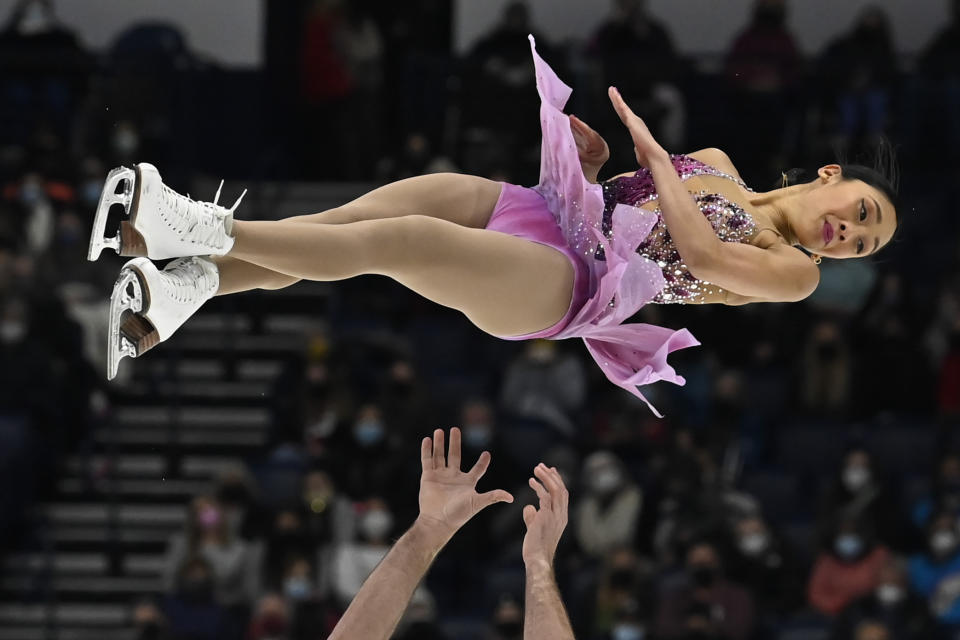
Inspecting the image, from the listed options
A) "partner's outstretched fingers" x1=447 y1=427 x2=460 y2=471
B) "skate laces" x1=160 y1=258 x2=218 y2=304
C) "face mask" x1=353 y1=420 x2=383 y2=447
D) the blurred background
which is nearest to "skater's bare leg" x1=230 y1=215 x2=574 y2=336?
"skate laces" x1=160 y1=258 x2=218 y2=304

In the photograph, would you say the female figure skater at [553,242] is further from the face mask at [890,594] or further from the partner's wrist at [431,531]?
the face mask at [890,594]

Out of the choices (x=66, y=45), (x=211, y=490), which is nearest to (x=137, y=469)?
(x=211, y=490)

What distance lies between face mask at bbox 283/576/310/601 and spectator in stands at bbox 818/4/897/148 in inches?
165

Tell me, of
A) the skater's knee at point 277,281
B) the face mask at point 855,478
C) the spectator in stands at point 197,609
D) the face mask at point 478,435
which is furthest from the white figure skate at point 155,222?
the face mask at point 855,478

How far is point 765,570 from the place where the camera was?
9594mm

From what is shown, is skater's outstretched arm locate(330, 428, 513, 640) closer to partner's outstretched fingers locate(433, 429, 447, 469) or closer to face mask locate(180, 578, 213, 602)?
partner's outstretched fingers locate(433, 429, 447, 469)

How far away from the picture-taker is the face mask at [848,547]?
31.7ft

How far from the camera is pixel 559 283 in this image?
527 centimetres

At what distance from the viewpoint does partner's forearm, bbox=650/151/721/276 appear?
4.91 meters

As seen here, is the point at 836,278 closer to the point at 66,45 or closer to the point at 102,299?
the point at 102,299

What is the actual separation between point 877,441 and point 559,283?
5606mm

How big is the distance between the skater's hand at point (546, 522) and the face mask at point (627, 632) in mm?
4427

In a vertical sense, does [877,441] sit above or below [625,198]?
below

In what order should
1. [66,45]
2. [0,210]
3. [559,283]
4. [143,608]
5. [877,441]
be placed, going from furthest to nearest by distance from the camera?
[66,45]
[0,210]
[877,441]
[143,608]
[559,283]
